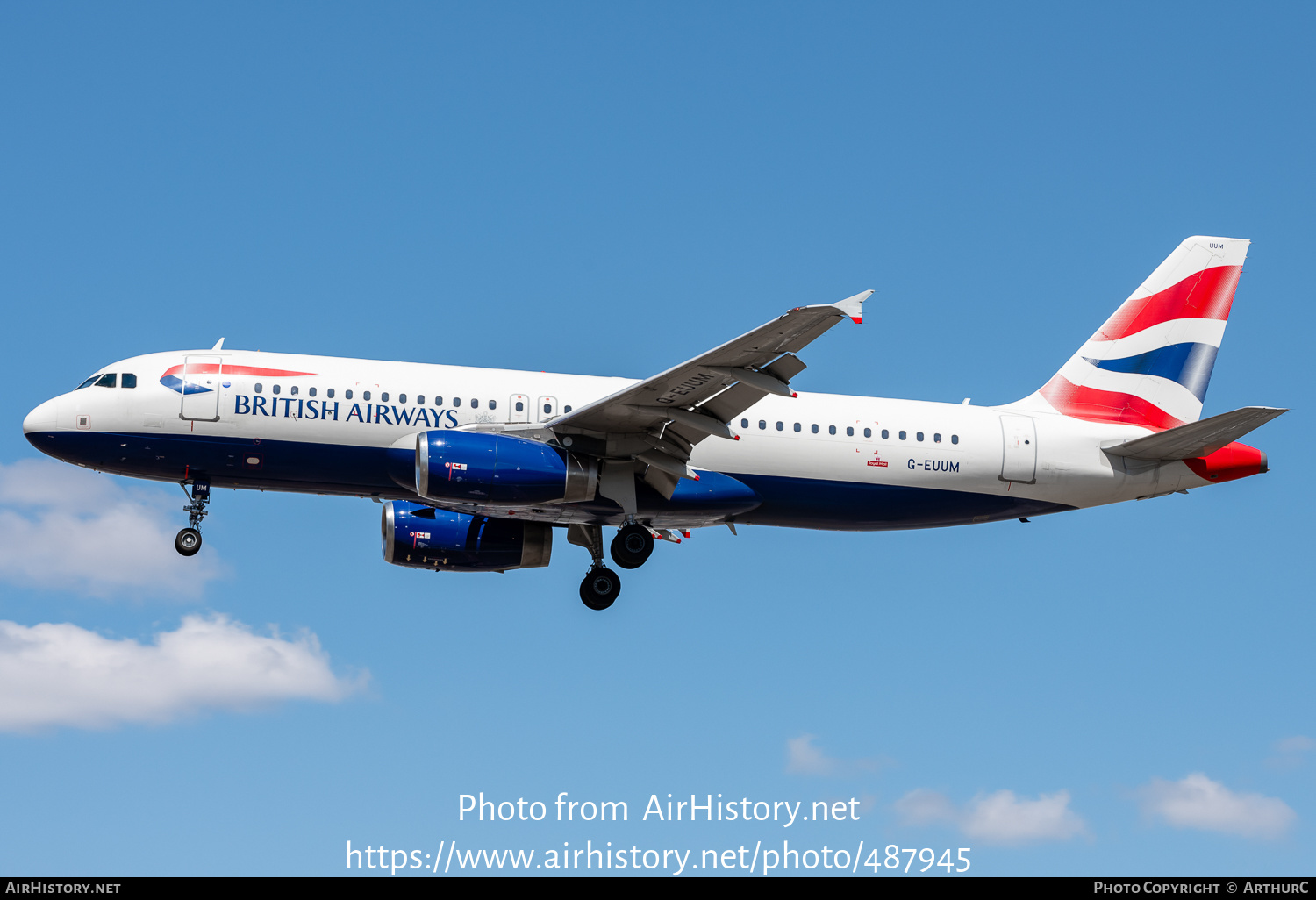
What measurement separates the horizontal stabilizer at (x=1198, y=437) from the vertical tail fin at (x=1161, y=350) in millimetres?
1736

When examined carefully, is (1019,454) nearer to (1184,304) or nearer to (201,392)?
(1184,304)

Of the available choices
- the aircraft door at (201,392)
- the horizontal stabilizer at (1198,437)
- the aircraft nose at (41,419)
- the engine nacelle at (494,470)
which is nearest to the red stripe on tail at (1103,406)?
the horizontal stabilizer at (1198,437)

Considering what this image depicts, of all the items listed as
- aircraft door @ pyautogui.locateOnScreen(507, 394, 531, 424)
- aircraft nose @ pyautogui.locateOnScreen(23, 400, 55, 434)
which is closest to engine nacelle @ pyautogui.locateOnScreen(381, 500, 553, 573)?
aircraft door @ pyautogui.locateOnScreen(507, 394, 531, 424)

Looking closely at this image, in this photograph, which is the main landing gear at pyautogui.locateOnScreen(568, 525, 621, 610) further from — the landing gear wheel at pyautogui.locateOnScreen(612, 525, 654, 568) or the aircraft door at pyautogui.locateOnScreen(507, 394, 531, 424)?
the aircraft door at pyautogui.locateOnScreen(507, 394, 531, 424)

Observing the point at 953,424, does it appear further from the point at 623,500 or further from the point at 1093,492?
the point at 623,500

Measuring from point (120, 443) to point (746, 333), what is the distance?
42.4 ft

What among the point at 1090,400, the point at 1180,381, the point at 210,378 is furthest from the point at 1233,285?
the point at 210,378

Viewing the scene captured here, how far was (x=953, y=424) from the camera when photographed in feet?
104

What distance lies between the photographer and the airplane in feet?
91.7

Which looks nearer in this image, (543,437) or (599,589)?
(543,437)

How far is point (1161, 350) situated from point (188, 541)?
22.5 meters

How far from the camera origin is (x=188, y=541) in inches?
1158

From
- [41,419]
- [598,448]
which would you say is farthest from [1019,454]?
[41,419]

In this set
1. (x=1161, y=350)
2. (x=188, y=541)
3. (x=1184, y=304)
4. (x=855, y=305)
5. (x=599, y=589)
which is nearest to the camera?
(x=855, y=305)
